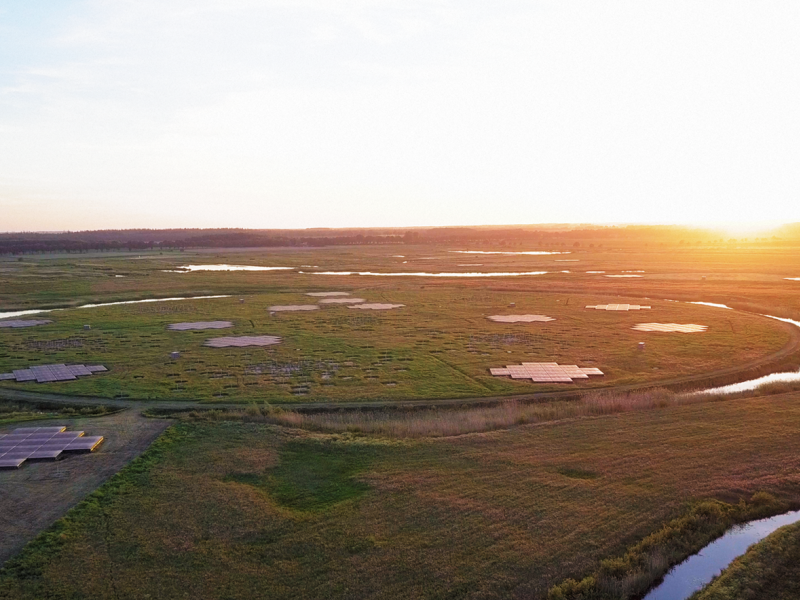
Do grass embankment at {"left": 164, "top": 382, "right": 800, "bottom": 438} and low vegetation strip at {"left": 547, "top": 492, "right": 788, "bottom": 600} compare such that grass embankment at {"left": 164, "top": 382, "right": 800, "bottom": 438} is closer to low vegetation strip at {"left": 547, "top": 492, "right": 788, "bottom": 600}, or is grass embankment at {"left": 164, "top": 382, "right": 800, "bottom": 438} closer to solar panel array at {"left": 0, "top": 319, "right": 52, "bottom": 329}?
low vegetation strip at {"left": 547, "top": 492, "right": 788, "bottom": 600}

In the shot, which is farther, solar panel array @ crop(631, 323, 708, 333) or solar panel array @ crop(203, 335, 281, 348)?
solar panel array @ crop(631, 323, 708, 333)

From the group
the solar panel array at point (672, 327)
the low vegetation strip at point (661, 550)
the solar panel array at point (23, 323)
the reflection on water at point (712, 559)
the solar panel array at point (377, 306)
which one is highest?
the solar panel array at point (377, 306)

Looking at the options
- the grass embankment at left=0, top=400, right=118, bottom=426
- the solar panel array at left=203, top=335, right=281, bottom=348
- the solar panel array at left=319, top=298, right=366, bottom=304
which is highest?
the solar panel array at left=319, top=298, right=366, bottom=304

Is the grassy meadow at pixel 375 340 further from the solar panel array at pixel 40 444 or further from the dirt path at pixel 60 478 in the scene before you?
the solar panel array at pixel 40 444

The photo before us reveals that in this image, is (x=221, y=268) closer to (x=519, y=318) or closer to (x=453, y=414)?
(x=519, y=318)

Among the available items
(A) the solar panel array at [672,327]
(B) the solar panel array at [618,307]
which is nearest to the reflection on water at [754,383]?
(A) the solar panel array at [672,327]

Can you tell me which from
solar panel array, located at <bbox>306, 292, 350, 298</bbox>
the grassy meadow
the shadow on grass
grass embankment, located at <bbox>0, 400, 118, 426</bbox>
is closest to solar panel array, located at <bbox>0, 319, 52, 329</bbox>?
the grassy meadow
